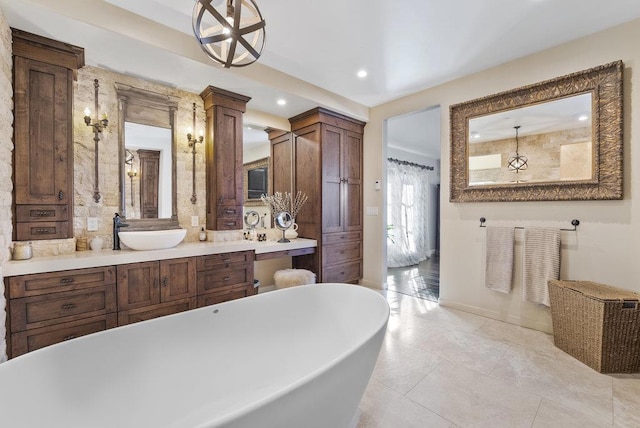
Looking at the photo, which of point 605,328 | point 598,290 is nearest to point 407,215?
point 598,290

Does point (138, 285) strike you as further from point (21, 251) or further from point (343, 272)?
point (343, 272)

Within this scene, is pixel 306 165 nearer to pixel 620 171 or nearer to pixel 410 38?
pixel 410 38

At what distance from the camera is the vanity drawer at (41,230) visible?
2.00 metres

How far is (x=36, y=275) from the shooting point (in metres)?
1.82

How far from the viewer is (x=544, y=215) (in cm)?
262

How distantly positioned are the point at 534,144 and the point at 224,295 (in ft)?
11.4

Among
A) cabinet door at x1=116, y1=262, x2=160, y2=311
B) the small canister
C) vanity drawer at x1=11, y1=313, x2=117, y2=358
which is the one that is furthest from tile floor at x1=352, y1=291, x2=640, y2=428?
the small canister

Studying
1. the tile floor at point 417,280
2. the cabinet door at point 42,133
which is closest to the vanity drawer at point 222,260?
the cabinet door at point 42,133

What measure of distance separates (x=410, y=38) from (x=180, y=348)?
3.02 m

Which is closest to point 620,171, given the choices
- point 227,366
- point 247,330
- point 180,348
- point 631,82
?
point 631,82

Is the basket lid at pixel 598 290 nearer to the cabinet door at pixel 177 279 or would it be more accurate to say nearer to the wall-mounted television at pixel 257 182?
the cabinet door at pixel 177 279

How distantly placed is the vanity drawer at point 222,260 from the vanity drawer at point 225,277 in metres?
0.04

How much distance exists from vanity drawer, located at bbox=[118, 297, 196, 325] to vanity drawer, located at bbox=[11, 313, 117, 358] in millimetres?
66

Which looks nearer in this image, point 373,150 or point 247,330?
point 247,330
